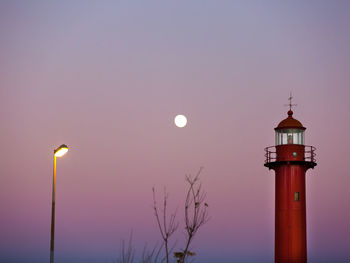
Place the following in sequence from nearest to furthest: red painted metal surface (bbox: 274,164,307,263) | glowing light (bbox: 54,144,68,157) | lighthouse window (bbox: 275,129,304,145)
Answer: glowing light (bbox: 54,144,68,157) → red painted metal surface (bbox: 274,164,307,263) → lighthouse window (bbox: 275,129,304,145)

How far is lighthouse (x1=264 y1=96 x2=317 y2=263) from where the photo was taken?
40.9 m

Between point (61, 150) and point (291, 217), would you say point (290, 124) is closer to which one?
point (291, 217)

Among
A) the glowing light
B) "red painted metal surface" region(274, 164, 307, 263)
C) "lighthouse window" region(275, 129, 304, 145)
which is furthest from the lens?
"lighthouse window" region(275, 129, 304, 145)

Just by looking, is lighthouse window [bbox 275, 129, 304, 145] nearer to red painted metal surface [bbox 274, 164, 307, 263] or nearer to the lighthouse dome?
the lighthouse dome

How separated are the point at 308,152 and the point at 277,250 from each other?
7217mm

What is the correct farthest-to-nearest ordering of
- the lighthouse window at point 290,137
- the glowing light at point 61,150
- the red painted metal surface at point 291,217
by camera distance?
the lighthouse window at point 290,137, the red painted metal surface at point 291,217, the glowing light at point 61,150

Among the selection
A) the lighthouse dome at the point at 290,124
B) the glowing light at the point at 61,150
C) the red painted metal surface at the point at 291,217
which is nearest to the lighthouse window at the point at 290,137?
the lighthouse dome at the point at 290,124

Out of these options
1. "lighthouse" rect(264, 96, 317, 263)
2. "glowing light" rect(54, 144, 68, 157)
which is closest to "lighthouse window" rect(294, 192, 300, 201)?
"lighthouse" rect(264, 96, 317, 263)

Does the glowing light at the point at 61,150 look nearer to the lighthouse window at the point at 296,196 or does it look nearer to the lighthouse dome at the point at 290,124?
the lighthouse window at the point at 296,196

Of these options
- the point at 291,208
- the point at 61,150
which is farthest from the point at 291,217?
the point at 61,150

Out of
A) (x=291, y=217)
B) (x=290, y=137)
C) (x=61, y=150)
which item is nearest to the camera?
(x=61, y=150)

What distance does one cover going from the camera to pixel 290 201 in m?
40.9

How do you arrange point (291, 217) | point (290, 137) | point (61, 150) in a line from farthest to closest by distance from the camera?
point (290, 137)
point (291, 217)
point (61, 150)

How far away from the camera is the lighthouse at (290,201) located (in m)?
40.9
